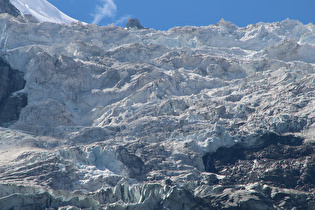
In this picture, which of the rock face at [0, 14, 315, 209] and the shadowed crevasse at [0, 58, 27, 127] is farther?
the shadowed crevasse at [0, 58, 27, 127]

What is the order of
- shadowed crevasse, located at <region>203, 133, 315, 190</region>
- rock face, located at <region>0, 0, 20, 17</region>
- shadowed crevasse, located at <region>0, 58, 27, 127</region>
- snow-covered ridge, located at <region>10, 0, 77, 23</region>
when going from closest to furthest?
shadowed crevasse, located at <region>203, 133, 315, 190</region>
shadowed crevasse, located at <region>0, 58, 27, 127</region>
rock face, located at <region>0, 0, 20, 17</region>
snow-covered ridge, located at <region>10, 0, 77, 23</region>

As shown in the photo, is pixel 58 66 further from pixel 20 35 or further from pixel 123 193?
pixel 123 193

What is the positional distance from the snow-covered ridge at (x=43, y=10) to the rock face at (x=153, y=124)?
4137 cm

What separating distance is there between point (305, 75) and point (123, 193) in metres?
36.2

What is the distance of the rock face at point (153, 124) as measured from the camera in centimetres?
3772

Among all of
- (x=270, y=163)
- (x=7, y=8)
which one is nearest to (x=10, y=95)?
(x=270, y=163)

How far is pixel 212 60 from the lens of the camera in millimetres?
77188

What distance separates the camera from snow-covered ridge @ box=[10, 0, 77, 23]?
128750mm

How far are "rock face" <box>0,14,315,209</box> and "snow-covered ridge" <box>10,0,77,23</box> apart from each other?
136ft

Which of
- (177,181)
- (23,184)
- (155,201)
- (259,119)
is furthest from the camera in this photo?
(259,119)

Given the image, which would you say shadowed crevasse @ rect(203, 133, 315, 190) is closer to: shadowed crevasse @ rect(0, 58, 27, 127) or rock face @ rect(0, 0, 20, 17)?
shadowed crevasse @ rect(0, 58, 27, 127)

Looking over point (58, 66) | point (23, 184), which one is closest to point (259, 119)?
point (23, 184)

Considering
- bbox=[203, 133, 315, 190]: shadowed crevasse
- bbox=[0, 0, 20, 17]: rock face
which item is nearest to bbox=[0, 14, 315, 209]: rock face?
bbox=[203, 133, 315, 190]: shadowed crevasse

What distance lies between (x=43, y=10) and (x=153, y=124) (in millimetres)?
94418
